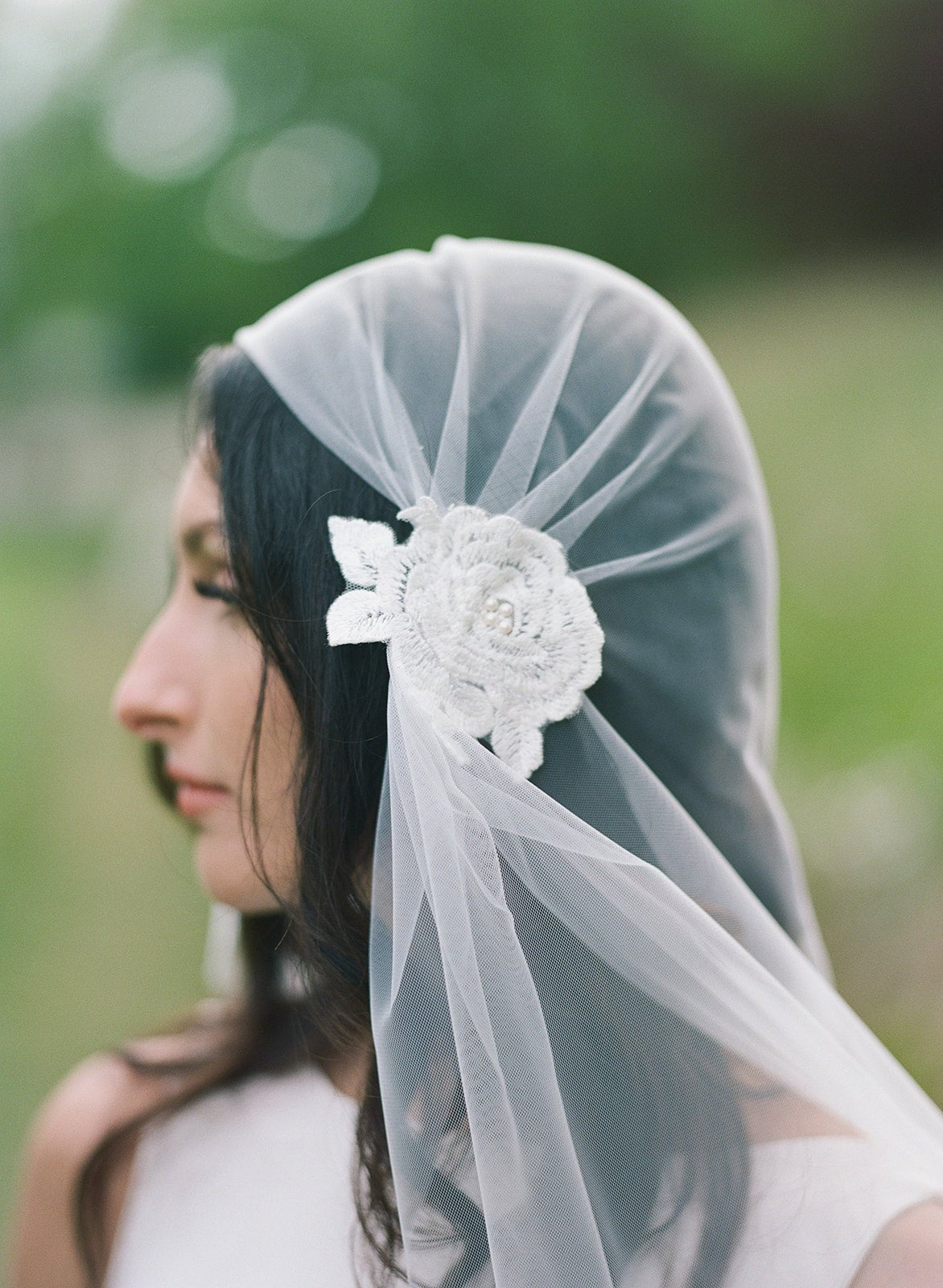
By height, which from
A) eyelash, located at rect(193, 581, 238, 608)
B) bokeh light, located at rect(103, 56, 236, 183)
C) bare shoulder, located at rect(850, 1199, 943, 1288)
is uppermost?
bokeh light, located at rect(103, 56, 236, 183)

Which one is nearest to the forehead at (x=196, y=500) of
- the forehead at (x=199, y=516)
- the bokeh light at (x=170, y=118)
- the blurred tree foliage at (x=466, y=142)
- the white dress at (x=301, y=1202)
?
the forehead at (x=199, y=516)

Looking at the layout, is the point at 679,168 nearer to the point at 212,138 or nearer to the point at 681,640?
the point at 212,138

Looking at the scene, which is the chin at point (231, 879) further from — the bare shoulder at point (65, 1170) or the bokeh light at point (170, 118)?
the bokeh light at point (170, 118)

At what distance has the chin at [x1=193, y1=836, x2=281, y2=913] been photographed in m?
0.98

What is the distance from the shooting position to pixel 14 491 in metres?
3.36

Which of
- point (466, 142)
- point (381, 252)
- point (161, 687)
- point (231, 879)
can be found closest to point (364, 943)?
point (231, 879)

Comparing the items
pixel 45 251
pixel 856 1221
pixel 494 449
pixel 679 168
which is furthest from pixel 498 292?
pixel 45 251

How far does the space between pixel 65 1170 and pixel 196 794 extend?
54 cm

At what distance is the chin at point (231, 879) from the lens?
98 cm

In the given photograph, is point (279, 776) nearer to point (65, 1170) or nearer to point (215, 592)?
point (215, 592)

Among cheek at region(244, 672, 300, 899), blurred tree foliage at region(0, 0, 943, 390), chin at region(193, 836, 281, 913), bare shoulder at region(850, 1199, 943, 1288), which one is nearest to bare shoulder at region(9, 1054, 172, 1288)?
chin at region(193, 836, 281, 913)

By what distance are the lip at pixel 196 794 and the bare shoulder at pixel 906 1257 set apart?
0.65 metres

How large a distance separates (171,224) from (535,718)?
3.00 metres

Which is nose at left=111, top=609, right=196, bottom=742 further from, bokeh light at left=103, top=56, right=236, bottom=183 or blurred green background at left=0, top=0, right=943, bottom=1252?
bokeh light at left=103, top=56, right=236, bottom=183
